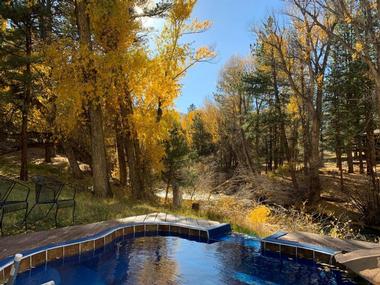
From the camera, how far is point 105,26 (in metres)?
10.4

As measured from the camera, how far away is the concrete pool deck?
4184mm

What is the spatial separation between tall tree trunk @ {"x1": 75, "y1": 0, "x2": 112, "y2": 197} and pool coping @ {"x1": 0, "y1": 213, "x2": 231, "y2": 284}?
3.24 metres

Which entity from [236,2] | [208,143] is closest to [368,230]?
[236,2]

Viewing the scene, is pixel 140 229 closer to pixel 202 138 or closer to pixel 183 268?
pixel 183 268

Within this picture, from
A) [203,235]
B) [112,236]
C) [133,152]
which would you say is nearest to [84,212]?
[112,236]

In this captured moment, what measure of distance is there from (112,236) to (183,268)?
5.58 feet

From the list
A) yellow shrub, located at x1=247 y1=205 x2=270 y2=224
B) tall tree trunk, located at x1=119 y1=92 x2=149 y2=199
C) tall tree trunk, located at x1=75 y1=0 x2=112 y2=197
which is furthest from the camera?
tall tree trunk, located at x1=119 y1=92 x2=149 y2=199

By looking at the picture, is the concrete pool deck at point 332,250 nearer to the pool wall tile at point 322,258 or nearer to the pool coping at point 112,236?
the pool wall tile at point 322,258

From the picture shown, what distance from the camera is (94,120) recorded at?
1011 centimetres

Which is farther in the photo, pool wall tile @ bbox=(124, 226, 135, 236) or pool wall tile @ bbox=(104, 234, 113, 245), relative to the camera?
pool wall tile @ bbox=(124, 226, 135, 236)

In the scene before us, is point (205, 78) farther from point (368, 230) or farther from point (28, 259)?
point (28, 259)

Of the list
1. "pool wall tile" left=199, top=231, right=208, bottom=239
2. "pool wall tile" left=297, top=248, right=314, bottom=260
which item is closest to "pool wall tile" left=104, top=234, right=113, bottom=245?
"pool wall tile" left=199, top=231, right=208, bottom=239

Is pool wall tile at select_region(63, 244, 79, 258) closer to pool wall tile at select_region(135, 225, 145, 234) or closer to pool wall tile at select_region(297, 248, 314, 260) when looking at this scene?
pool wall tile at select_region(135, 225, 145, 234)

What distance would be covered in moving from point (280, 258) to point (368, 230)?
9.55 metres
